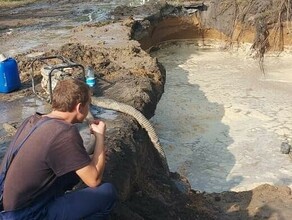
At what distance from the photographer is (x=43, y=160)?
3.06 meters

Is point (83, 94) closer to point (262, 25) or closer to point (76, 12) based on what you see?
point (262, 25)

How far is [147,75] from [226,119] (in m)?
3.06

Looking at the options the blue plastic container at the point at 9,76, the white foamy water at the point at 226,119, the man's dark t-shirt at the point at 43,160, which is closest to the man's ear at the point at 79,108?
the man's dark t-shirt at the point at 43,160

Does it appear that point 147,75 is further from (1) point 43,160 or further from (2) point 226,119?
(1) point 43,160

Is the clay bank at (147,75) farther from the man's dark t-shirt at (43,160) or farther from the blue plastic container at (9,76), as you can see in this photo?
the man's dark t-shirt at (43,160)

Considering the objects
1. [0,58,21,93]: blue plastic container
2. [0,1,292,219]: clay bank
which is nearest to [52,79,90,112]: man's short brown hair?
[0,1,292,219]: clay bank

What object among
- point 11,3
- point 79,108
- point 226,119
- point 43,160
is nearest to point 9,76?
point 79,108

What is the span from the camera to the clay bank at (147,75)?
18.3ft

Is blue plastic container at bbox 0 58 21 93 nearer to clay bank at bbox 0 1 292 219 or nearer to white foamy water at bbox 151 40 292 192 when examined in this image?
clay bank at bbox 0 1 292 219

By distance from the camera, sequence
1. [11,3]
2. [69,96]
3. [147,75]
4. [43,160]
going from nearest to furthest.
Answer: [43,160], [69,96], [147,75], [11,3]

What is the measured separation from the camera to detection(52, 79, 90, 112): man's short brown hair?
10.5ft

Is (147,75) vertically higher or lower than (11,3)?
lower

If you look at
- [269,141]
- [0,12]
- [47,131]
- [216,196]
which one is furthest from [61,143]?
[0,12]

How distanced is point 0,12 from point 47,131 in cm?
1730
